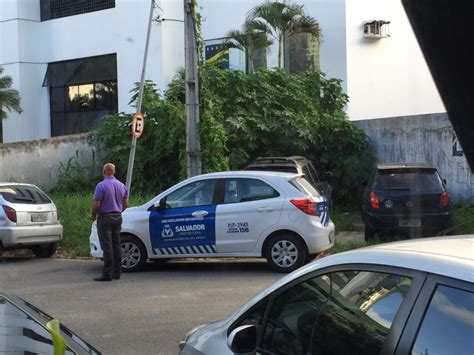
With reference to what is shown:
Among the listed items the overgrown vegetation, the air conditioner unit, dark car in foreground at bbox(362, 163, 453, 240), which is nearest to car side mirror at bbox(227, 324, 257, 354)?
dark car in foreground at bbox(362, 163, 453, 240)

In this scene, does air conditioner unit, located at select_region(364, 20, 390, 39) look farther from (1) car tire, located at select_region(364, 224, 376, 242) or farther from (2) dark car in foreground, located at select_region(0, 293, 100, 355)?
(2) dark car in foreground, located at select_region(0, 293, 100, 355)

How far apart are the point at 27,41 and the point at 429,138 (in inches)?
818

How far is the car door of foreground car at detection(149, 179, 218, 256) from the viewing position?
1015 cm

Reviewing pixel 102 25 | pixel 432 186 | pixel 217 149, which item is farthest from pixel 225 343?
pixel 102 25

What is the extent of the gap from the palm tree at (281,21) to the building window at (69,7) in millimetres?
8951

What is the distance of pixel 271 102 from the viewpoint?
1808cm

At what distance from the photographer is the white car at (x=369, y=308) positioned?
2410 mm

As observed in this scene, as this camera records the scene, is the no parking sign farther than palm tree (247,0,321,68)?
No

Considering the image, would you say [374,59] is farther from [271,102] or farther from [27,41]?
[27,41]

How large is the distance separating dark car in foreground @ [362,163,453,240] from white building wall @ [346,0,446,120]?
1064 centimetres

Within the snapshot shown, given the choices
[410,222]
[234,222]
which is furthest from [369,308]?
[410,222]

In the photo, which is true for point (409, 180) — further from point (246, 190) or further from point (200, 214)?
point (200, 214)

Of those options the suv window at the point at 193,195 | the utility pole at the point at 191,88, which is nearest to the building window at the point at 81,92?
the utility pole at the point at 191,88

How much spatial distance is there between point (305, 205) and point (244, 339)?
6808 millimetres
